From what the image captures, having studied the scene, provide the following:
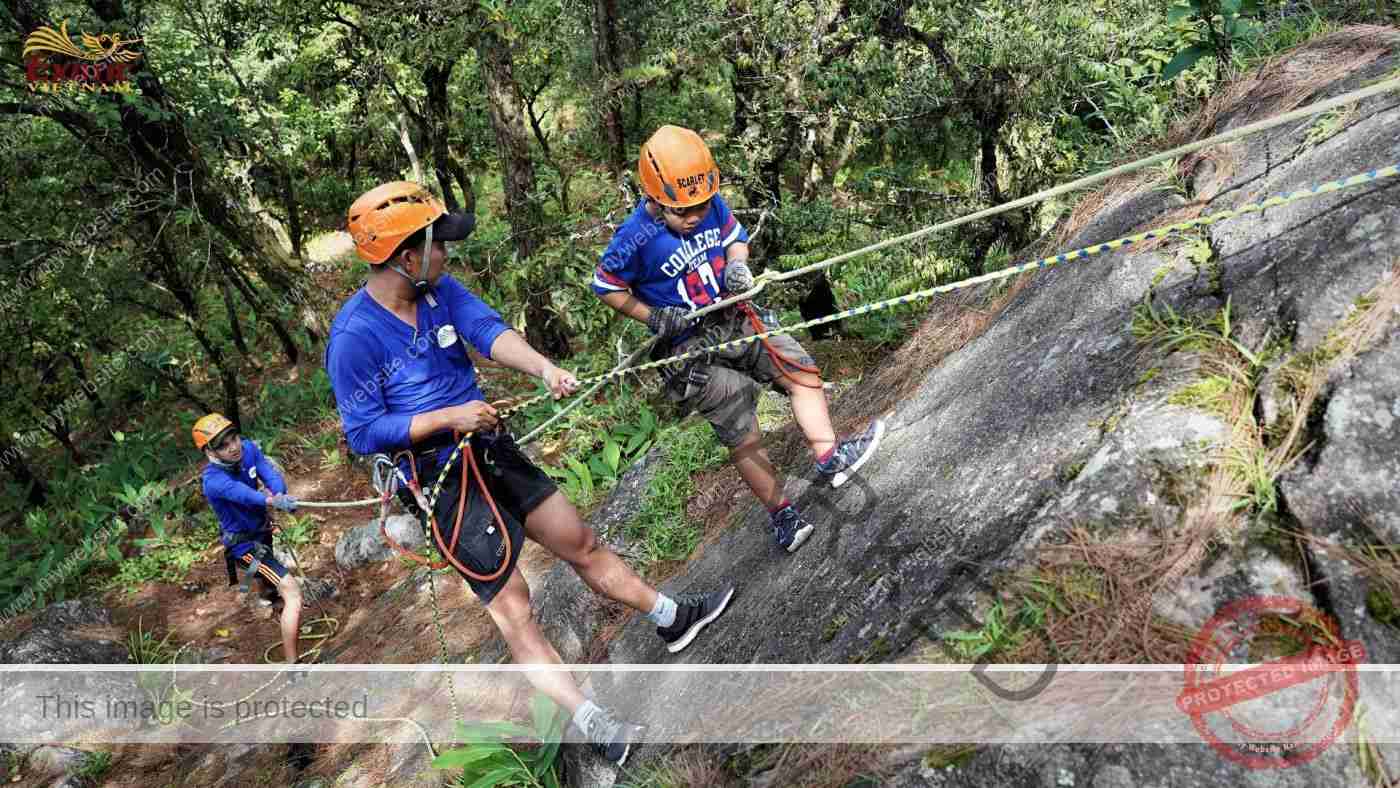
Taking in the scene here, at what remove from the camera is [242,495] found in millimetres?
5547

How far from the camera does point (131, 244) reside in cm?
1232

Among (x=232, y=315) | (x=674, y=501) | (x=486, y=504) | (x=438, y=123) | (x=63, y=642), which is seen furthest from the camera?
(x=438, y=123)

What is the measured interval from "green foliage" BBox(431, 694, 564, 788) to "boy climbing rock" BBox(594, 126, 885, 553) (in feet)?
4.56

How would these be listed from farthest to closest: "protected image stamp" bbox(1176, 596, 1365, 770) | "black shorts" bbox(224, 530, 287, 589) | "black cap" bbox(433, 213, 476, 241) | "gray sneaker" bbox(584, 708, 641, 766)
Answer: "black shorts" bbox(224, 530, 287, 589), "gray sneaker" bbox(584, 708, 641, 766), "black cap" bbox(433, 213, 476, 241), "protected image stamp" bbox(1176, 596, 1365, 770)

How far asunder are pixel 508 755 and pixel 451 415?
5.63 feet

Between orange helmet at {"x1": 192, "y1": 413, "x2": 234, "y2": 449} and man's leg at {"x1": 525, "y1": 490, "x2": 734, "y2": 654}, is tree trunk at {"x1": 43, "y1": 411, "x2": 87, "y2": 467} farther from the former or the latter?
man's leg at {"x1": 525, "y1": 490, "x2": 734, "y2": 654}

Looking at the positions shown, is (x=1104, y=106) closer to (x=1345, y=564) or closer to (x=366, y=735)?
(x=1345, y=564)

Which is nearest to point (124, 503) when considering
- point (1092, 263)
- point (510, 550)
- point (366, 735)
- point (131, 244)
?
point (131, 244)

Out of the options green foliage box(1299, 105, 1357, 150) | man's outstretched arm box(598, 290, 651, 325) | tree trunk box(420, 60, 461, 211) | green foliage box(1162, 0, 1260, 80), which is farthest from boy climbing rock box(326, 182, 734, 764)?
tree trunk box(420, 60, 461, 211)

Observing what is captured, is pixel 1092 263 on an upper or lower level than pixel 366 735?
upper

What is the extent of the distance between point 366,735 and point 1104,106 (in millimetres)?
6398

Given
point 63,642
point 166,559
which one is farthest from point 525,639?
point 166,559

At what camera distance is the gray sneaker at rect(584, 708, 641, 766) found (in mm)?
3275

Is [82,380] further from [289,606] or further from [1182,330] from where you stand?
[1182,330]
